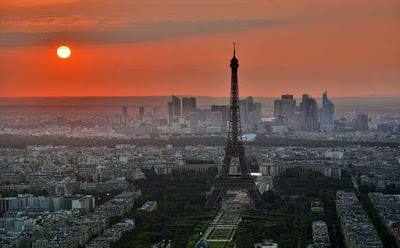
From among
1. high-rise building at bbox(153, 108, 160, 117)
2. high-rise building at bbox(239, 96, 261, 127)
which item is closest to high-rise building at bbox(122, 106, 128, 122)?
high-rise building at bbox(153, 108, 160, 117)

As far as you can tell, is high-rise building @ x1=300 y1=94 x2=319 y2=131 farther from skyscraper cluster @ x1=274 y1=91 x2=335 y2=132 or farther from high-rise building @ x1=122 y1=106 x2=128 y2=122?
high-rise building @ x1=122 y1=106 x2=128 y2=122

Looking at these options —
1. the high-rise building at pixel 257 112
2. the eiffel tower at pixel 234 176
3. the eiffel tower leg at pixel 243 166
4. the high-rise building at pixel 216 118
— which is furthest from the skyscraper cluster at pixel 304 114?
the eiffel tower leg at pixel 243 166

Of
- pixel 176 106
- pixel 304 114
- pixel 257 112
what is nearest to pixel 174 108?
Answer: pixel 176 106

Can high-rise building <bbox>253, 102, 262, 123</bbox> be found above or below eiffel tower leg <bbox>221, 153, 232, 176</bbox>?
above

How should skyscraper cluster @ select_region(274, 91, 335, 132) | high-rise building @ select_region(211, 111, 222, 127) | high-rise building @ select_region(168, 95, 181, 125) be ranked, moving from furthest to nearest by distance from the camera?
high-rise building @ select_region(168, 95, 181, 125)
skyscraper cluster @ select_region(274, 91, 335, 132)
high-rise building @ select_region(211, 111, 222, 127)

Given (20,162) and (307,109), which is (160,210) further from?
(307,109)

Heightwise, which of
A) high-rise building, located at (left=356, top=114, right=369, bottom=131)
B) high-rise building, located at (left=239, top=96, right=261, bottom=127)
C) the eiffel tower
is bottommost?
the eiffel tower
